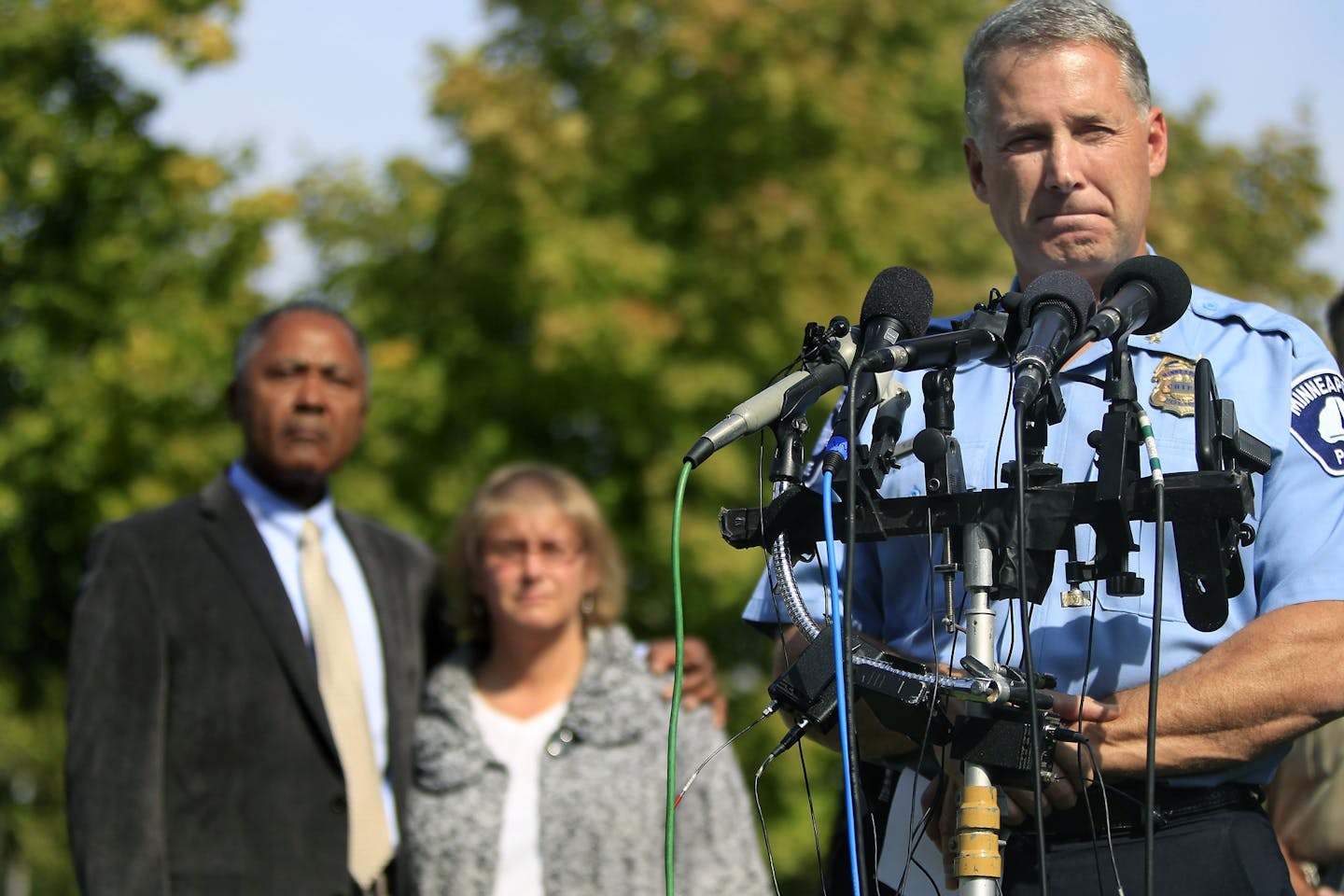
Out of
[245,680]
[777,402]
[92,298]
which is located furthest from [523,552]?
[92,298]

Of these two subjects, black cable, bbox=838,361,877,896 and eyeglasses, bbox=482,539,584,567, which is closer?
black cable, bbox=838,361,877,896

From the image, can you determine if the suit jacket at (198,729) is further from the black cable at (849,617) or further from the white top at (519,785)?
the black cable at (849,617)

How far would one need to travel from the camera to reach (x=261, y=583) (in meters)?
4.54

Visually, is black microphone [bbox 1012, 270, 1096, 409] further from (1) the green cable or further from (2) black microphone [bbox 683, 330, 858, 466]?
(1) the green cable

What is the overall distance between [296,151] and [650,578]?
228 inches

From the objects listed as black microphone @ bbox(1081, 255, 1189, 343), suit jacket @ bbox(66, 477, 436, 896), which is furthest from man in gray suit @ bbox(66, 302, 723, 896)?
black microphone @ bbox(1081, 255, 1189, 343)

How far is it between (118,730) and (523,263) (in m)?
7.98

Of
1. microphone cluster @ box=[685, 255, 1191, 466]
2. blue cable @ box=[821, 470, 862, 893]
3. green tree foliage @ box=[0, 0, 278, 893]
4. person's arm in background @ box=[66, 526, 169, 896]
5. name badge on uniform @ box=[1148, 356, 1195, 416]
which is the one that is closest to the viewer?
blue cable @ box=[821, 470, 862, 893]

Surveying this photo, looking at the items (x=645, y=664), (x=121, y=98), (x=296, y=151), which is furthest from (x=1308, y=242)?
(x=645, y=664)

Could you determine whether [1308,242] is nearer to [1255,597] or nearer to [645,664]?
[645,664]

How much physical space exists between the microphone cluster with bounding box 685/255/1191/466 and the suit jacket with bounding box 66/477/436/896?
2.42 m

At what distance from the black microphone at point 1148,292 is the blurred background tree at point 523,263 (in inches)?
272

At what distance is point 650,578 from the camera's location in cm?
1171

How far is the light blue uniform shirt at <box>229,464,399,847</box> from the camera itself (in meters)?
4.61
